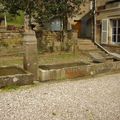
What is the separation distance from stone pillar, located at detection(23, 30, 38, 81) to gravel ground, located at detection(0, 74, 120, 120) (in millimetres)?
679

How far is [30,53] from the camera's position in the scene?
822 cm

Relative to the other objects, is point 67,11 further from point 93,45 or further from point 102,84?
point 102,84

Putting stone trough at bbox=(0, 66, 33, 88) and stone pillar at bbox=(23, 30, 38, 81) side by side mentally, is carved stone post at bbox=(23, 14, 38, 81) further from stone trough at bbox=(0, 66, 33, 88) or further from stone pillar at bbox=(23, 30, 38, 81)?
stone trough at bbox=(0, 66, 33, 88)

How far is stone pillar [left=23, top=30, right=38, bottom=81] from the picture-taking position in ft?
26.8

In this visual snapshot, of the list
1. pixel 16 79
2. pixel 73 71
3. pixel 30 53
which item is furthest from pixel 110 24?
pixel 16 79

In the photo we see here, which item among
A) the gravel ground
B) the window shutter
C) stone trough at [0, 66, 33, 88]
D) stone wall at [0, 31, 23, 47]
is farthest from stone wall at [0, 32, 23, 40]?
the gravel ground

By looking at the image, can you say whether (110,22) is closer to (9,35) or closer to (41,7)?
(41,7)

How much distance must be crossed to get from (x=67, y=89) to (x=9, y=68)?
2675mm

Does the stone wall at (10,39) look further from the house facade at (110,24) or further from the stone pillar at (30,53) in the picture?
the stone pillar at (30,53)

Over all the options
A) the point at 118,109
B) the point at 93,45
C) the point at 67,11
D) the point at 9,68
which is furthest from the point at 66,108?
the point at 93,45

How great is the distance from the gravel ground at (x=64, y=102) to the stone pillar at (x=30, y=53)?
0.68 meters

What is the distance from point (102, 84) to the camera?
8078 millimetres

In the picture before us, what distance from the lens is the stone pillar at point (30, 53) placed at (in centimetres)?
817

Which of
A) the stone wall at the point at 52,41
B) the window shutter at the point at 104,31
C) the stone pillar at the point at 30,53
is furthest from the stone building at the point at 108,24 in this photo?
the stone pillar at the point at 30,53
